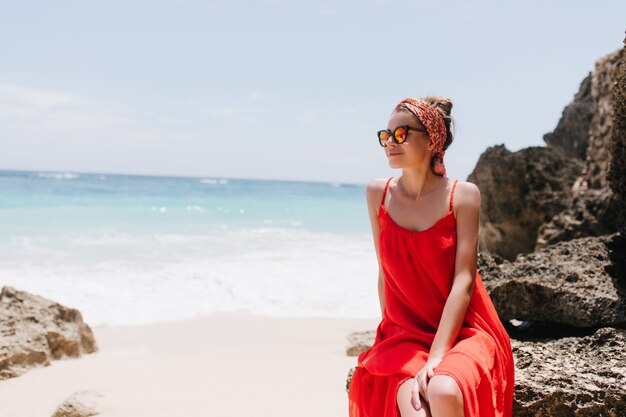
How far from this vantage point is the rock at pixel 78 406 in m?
4.05

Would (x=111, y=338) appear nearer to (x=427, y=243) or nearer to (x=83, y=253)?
(x=427, y=243)

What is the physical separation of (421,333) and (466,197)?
675 millimetres

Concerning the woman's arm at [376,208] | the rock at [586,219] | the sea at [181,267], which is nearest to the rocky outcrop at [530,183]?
the rock at [586,219]

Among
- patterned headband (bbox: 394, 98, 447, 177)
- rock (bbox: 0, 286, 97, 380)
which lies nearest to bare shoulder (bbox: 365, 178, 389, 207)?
patterned headband (bbox: 394, 98, 447, 177)

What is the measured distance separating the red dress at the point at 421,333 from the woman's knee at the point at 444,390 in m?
0.08

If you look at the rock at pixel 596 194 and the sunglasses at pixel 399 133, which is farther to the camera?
the rock at pixel 596 194

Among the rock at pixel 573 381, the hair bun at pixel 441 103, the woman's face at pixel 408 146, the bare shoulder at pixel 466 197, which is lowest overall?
the rock at pixel 573 381

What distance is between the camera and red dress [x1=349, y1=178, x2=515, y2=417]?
8.41ft

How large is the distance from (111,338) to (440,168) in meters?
4.70

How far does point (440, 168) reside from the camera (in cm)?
308

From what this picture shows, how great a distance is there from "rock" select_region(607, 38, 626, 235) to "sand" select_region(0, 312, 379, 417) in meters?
2.31

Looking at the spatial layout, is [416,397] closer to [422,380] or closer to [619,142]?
[422,380]

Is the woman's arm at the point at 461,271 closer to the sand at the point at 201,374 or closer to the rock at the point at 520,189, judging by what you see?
the sand at the point at 201,374

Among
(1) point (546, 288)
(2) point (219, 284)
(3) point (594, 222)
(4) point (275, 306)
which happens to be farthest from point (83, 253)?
(1) point (546, 288)
